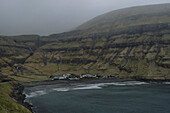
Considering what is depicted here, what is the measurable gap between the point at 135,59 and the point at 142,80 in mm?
43232

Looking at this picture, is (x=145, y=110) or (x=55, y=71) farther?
(x=55, y=71)

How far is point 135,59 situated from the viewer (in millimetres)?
184750

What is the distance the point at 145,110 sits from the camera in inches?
2285

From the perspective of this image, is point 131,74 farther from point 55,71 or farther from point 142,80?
point 55,71

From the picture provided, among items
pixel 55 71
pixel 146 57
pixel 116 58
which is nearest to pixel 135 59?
pixel 146 57

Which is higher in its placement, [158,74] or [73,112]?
[73,112]

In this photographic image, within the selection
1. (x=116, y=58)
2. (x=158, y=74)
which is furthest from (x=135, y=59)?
(x=158, y=74)

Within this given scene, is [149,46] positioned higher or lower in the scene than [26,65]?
higher

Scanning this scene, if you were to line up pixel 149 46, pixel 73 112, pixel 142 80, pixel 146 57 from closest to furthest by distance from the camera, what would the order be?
pixel 73 112 → pixel 142 80 → pixel 146 57 → pixel 149 46

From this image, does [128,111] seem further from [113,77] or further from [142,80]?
[113,77]

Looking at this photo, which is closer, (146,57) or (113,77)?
(113,77)

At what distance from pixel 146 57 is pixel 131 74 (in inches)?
1294

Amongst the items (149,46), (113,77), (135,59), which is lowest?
(113,77)

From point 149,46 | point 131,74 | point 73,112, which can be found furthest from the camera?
point 149,46
